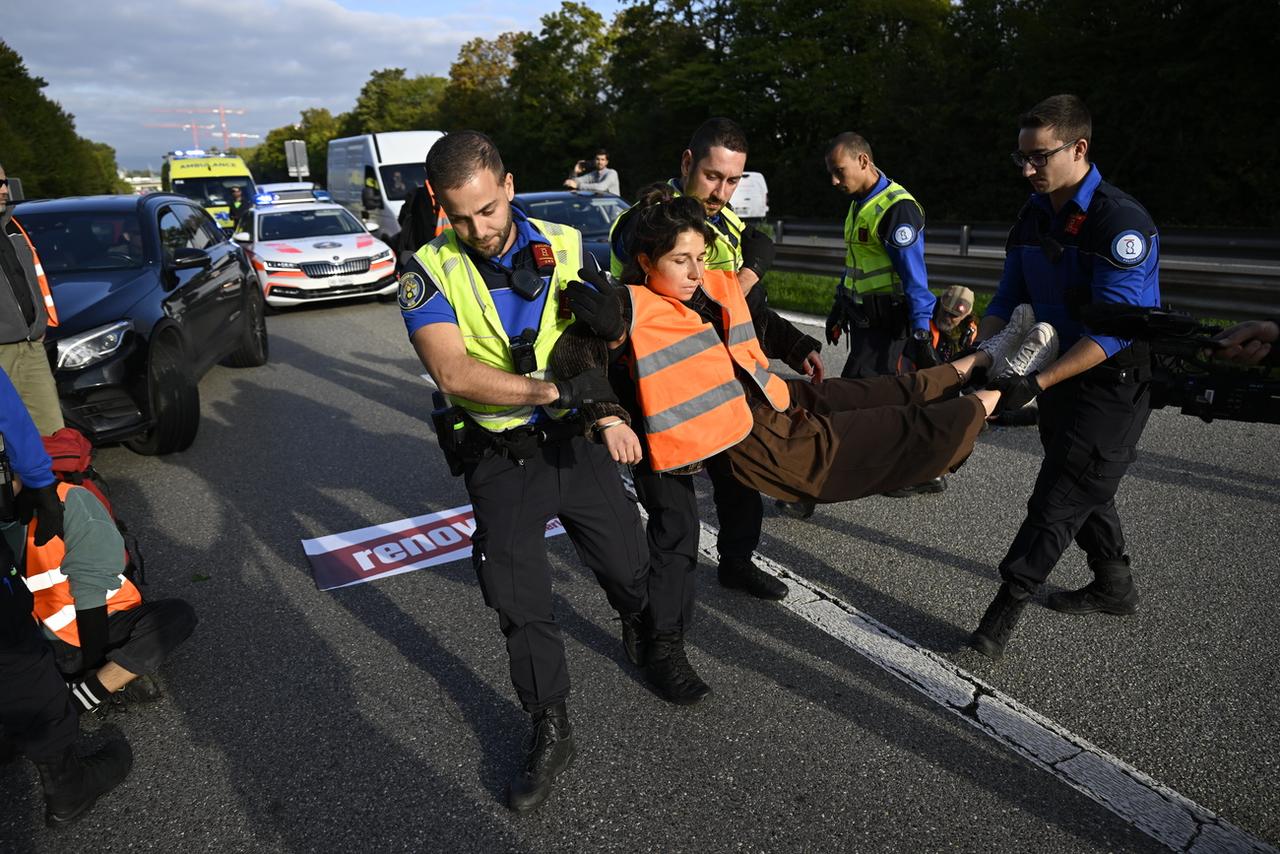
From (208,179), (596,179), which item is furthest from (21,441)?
(208,179)

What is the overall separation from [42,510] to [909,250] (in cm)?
394

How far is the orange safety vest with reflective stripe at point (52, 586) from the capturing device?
2.89m

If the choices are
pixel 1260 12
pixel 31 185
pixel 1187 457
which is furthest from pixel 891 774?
pixel 31 185

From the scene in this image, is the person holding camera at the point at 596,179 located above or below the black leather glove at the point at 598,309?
above

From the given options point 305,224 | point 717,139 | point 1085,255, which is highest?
point 717,139

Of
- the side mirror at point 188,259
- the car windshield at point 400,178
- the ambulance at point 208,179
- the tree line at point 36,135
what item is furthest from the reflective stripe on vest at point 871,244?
the tree line at point 36,135

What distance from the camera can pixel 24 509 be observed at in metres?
2.78

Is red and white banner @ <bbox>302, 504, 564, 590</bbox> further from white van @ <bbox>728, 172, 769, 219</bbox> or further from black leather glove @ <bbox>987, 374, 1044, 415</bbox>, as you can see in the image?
white van @ <bbox>728, 172, 769, 219</bbox>

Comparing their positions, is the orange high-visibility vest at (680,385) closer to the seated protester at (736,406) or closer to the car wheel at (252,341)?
the seated protester at (736,406)

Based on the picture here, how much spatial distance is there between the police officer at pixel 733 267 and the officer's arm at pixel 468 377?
31.7 inches

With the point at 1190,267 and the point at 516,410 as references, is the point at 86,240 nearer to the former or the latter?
the point at 516,410

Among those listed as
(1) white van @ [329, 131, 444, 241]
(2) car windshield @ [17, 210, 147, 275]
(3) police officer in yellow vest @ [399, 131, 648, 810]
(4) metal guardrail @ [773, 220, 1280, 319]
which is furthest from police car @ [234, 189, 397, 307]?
(3) police officer in yellow vest @ [399, 131, 648, 810]

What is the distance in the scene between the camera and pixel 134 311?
20.0ft

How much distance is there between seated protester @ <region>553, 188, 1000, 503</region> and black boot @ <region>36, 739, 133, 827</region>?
1933mm
